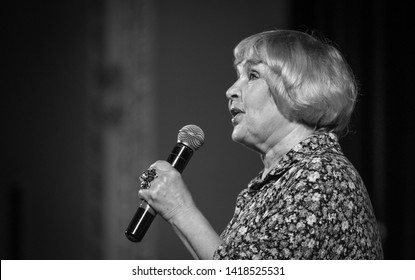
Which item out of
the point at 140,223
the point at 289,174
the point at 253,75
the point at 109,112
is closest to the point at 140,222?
the point at 140,223

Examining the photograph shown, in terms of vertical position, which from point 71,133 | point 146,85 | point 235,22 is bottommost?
point 71,133

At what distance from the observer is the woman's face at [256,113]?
1638mm

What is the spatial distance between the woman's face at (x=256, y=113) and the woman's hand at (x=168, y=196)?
23 centimetres

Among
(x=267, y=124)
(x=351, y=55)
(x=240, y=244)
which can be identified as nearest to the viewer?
(x=240, y=244)

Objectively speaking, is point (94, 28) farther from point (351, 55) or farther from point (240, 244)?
point (240, 244)

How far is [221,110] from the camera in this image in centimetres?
384

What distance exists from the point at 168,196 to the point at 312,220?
0.35m

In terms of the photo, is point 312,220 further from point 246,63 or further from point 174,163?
point 246,63

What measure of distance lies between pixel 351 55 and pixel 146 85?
5.07ft

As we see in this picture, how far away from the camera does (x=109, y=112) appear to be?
4164mm

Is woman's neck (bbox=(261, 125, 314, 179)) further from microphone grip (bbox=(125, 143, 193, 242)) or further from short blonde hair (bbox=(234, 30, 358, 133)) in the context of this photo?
microphone grip (bbox=(125, 143, 193, 242))

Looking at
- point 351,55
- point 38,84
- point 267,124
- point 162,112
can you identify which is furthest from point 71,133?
point 267,124

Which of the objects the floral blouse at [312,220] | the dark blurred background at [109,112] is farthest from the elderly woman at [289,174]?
the dark blurred background at [109,112]

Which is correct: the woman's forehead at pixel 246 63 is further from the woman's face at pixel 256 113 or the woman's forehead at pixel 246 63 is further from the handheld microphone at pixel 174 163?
the handheld microphone at pixel 174 163
